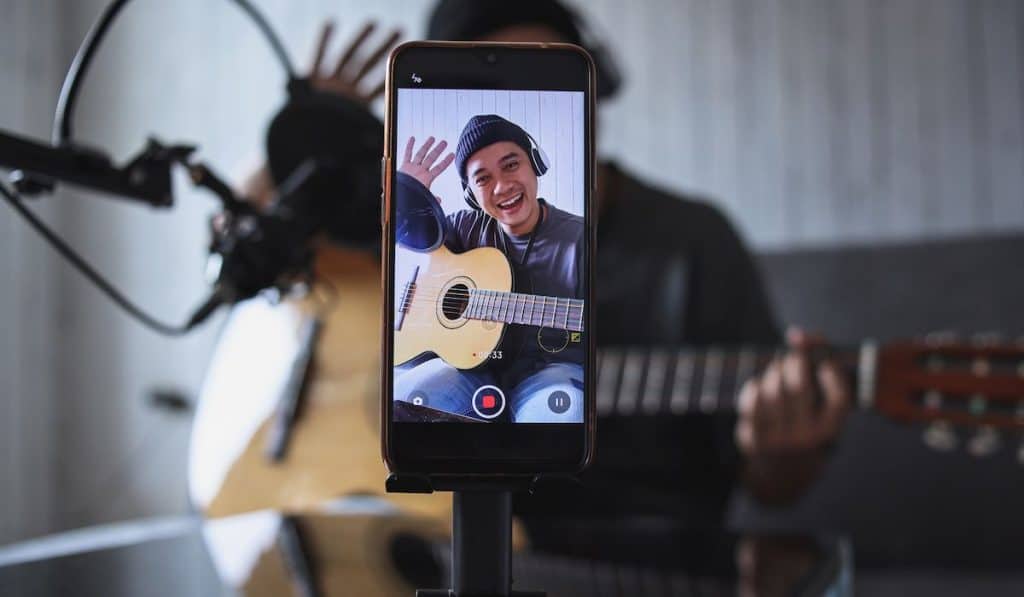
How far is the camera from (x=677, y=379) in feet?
3.12

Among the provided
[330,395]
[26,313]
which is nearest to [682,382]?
[330,395]

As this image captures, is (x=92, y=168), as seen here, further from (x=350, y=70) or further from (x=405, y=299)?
(x=350, y=70)

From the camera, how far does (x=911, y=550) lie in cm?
123

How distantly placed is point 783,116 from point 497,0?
76cm

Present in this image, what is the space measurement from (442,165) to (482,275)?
4 cm

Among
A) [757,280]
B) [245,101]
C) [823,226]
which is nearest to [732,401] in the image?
[757,280]

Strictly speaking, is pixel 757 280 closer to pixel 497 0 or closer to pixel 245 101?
pixel 497 0

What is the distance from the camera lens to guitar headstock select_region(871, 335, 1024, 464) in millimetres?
746

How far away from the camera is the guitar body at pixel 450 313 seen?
0.25m

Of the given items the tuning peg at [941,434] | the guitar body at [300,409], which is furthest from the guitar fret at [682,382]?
the guitar body at [300,409]

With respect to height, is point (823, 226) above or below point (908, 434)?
above

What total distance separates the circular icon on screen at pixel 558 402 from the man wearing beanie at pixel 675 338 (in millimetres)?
427

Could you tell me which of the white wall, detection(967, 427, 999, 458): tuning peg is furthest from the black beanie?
the white wall

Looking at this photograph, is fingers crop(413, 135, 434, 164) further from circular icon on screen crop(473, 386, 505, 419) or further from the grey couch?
the grey couch
